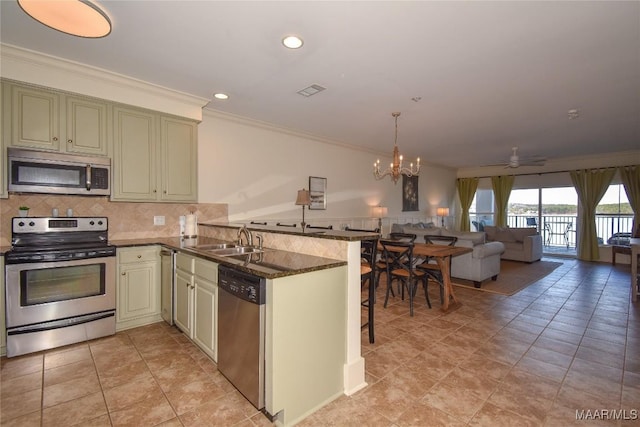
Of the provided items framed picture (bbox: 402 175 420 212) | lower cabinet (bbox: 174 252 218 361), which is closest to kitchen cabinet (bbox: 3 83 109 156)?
lower cabinet (bbox: 174 252 218 361)

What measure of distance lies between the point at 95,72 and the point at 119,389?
2975mm

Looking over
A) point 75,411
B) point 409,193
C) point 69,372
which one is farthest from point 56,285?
point 409,193

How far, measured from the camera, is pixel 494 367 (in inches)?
97.2

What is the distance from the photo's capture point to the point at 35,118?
279 cm

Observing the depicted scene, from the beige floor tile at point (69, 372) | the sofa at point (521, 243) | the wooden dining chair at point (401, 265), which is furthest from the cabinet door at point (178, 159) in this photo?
the sofa at point (521, 243)

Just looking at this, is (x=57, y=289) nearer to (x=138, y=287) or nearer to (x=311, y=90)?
(x=138, y=287)

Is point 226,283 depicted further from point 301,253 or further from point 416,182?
point 416,182

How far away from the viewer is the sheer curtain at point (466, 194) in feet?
31.6

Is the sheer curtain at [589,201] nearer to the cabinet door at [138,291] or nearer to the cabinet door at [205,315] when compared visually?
the cabinet door at [205,315]

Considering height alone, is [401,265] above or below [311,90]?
below

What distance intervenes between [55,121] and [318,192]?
395 cm

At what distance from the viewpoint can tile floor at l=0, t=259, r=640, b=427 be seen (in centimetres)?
188

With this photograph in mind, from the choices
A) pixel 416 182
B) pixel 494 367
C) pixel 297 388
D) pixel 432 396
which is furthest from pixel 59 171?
pixel 416 182

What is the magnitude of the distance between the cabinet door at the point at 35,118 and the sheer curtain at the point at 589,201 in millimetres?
10385
